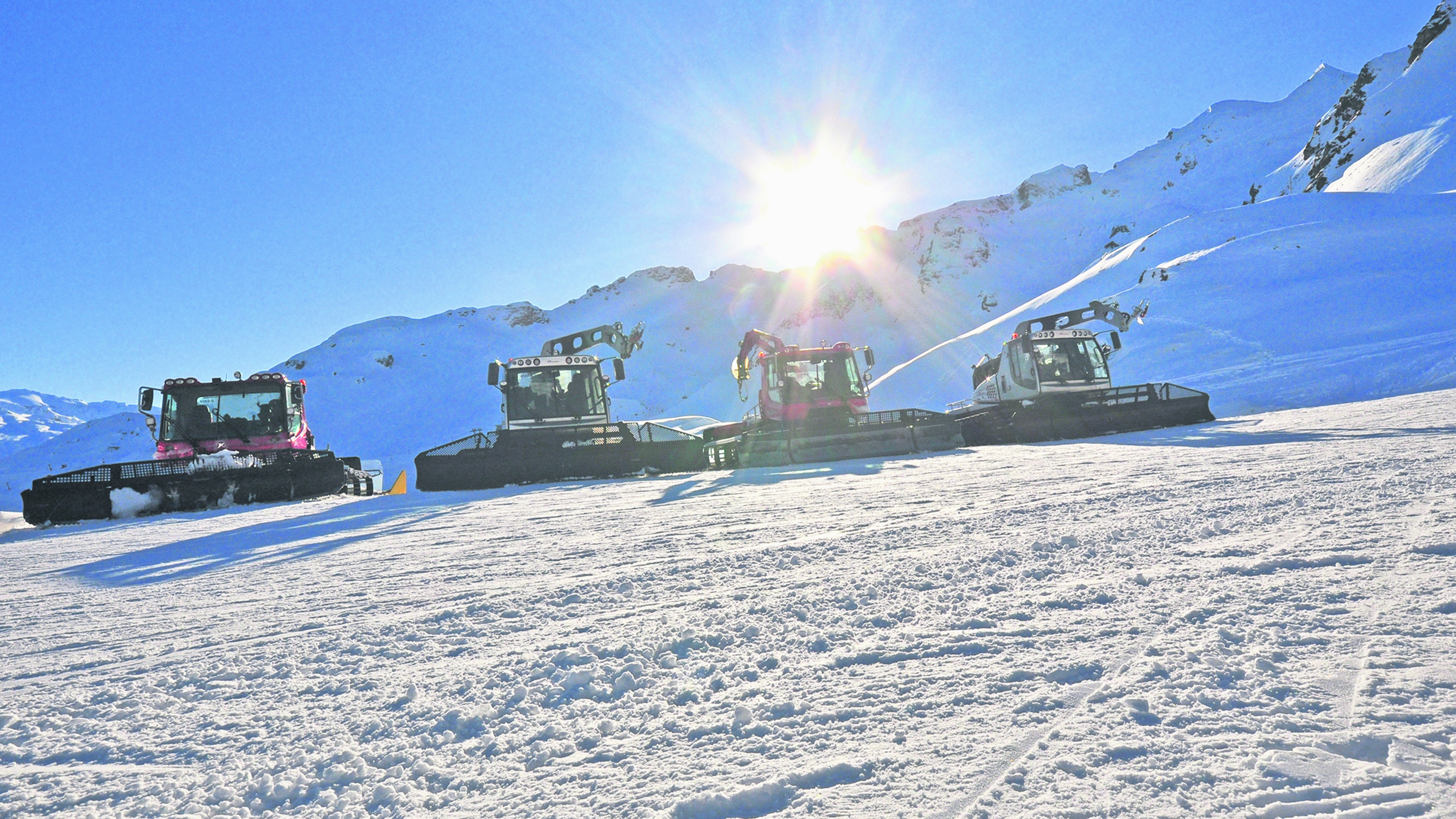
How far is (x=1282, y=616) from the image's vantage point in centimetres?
273

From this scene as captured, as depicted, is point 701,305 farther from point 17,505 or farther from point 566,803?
point 566,803

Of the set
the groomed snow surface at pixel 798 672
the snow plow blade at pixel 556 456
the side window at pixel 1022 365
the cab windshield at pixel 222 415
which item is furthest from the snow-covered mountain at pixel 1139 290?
the cab windshield at pixel 222 415

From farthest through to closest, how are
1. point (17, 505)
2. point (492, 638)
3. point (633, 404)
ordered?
point (633, 404)
point (17, 505)
point (492, 638)

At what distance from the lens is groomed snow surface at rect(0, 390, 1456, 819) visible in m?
1.84

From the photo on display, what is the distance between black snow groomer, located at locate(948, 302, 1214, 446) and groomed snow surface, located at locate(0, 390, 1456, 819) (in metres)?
9.44

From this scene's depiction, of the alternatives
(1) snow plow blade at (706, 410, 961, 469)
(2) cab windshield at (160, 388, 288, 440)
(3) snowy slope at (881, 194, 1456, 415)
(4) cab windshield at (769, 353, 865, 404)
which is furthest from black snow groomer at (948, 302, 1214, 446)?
(2) cab windshield at (160, 388, 288, 440)

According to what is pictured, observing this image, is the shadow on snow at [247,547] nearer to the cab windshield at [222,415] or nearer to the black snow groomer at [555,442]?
the black snow groomer at [555,442]

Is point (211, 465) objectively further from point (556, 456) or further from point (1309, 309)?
point (1309, 309)

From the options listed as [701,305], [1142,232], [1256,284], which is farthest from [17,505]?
[701,305]

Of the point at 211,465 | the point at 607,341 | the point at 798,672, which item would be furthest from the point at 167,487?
the point at 798,672

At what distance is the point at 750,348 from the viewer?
17.0m

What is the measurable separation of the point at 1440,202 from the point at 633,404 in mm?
62420

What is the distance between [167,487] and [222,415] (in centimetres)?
228

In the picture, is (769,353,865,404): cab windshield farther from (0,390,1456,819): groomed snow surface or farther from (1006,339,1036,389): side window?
(0,390,1456,819): groomed snow surface
